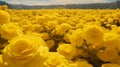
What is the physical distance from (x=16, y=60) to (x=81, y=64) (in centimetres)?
81

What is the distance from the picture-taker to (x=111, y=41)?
289cm

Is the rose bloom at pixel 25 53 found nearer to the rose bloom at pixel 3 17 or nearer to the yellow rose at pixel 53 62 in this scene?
the yellow rose at pixel 53 62

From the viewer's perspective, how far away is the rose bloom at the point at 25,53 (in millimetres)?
1803

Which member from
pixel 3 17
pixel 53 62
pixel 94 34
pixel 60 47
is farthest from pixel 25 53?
pixel 3 17

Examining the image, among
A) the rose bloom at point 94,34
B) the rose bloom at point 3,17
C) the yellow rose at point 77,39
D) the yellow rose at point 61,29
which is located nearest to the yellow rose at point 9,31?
the rose bloom at point 3,17

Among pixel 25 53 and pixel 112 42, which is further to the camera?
pixel 112 42

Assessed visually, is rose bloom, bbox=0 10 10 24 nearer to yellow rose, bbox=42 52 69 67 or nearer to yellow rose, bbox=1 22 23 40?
yellow rose, bbox=1 22 23 40

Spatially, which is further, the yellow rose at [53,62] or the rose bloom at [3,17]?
the rose bloom at [3,17]

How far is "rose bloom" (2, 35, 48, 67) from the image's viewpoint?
1803mm

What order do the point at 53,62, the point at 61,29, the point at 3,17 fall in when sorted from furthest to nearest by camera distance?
the point at 61,29, the point at 3,17, the point at 53,62

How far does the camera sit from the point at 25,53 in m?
1.80

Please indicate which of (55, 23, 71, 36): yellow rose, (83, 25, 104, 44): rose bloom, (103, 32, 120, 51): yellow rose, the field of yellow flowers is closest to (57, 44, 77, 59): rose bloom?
the field of yellow flowers

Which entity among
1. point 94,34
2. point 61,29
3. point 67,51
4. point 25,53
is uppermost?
point 25,53

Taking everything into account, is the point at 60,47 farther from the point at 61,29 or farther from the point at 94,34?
the point at 61,29
